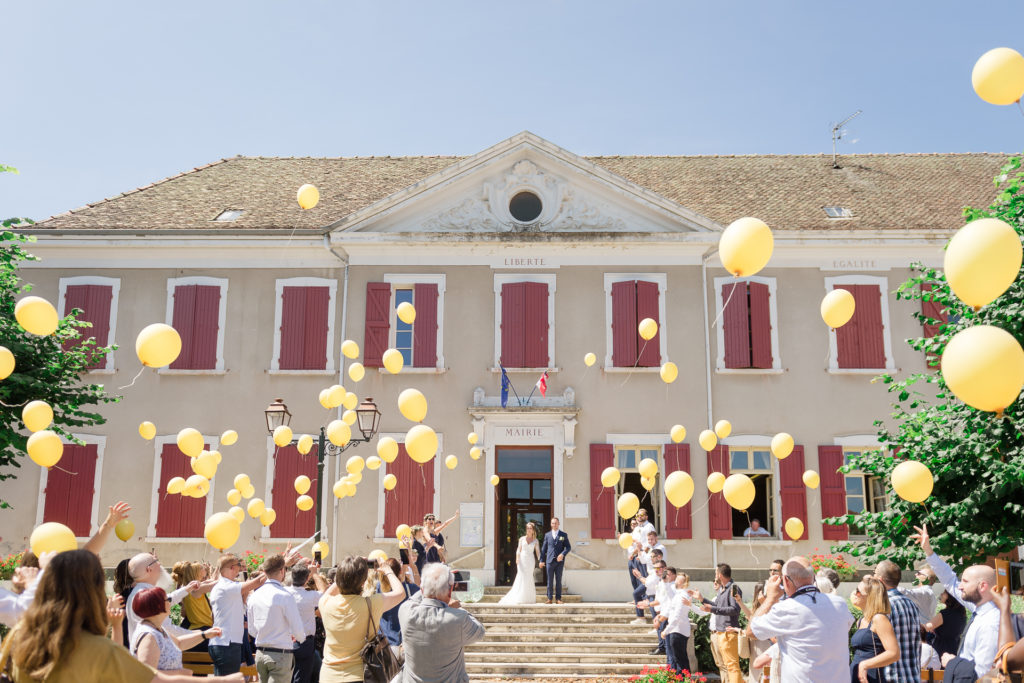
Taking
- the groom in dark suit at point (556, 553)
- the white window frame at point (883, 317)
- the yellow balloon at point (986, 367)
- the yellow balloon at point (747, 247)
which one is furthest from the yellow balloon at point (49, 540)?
the white window frame at point (883, 317)

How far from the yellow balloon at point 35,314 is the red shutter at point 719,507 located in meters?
12.0

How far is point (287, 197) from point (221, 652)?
14.1 meters

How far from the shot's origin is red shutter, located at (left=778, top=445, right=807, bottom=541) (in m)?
16.3

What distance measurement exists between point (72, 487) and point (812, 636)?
15530 millimetres

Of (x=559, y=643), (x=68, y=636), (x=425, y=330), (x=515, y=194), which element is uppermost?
(x=515, y=194)

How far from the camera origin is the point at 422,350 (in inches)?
673

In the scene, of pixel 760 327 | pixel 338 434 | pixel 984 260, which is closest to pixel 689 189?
pixel 760 327

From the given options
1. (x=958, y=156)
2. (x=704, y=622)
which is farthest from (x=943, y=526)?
(x=958, y=156)

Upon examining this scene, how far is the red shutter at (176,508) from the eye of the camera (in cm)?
1636

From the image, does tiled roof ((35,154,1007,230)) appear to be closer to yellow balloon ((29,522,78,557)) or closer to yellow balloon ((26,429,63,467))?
yellow balloon ((26,429,63,467))

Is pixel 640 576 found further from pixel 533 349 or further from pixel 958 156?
pixel 958 156

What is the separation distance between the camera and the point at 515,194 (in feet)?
58.1

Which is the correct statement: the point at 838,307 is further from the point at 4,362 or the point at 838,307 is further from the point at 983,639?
the point at 4,362

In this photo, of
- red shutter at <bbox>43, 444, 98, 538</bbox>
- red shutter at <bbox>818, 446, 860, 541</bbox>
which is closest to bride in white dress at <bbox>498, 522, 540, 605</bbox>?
red shutter at <bbox>818, 446, 860, 541</bbox>
